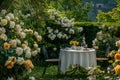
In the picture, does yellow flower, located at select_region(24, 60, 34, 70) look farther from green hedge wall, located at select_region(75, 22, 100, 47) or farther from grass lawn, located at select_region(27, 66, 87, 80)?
green hedge wall, located at select_region(75, 22, 100, 47)

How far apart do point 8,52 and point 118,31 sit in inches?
328

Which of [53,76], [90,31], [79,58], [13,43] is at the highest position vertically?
[13,43]

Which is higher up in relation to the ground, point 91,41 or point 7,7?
point 7,7

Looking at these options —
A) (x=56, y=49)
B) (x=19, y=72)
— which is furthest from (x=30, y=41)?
(x=19, y=72)

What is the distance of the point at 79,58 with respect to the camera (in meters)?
10.0

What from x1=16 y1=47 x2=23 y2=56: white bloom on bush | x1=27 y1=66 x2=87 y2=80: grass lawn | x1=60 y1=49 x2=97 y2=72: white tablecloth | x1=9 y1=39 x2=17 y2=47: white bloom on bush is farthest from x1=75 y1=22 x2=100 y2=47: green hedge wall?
x1=16 y1=47 x2=23 y2=56: white bloom on bush

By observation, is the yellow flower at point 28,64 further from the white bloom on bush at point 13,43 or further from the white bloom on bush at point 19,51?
the white bloom on bush at point 13,43

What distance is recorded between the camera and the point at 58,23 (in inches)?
548

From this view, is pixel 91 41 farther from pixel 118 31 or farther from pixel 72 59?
pixel 72 59

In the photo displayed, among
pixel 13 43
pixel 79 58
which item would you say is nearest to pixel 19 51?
pixel 13 43

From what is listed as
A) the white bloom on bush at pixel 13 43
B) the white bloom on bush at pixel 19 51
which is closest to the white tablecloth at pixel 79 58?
the white bloom on bush at pixel 13 43

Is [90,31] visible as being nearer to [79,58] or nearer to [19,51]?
[79,58]

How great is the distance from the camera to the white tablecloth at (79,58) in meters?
9.98

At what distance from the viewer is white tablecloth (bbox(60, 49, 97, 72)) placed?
9.98 metres
